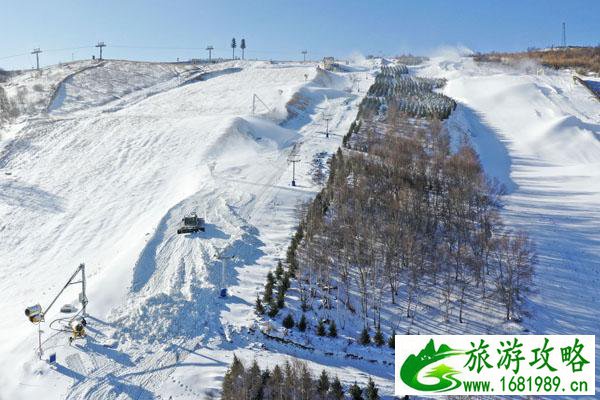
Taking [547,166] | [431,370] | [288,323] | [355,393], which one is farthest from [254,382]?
[547,166]

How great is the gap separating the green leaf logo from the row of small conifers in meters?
40.5

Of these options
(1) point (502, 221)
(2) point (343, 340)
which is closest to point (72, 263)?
(2) point (343, 340)

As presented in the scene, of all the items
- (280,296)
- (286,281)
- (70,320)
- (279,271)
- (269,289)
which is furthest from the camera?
(279,271)

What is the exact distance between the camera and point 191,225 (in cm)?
2952

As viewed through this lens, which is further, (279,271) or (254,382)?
(279,271)

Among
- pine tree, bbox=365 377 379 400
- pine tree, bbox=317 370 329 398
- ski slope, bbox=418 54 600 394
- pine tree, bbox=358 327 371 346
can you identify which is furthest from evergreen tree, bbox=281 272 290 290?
ski slope, bbox=418 54 600 394

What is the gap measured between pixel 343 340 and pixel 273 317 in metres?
Answer: 3.05

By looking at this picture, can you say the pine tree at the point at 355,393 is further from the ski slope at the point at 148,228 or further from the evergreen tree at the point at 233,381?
the evergreen tree at the point at 233,381

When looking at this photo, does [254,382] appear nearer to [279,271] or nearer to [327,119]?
[279,271]

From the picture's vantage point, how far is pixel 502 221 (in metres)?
32.6

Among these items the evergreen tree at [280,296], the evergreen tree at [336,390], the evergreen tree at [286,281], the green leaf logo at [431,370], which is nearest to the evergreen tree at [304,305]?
the evergreen tree at [280,296]

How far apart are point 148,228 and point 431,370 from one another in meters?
19.9

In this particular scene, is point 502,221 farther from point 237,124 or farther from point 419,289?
point 237,124

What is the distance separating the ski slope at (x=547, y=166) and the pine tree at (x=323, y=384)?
10169 millimetres
